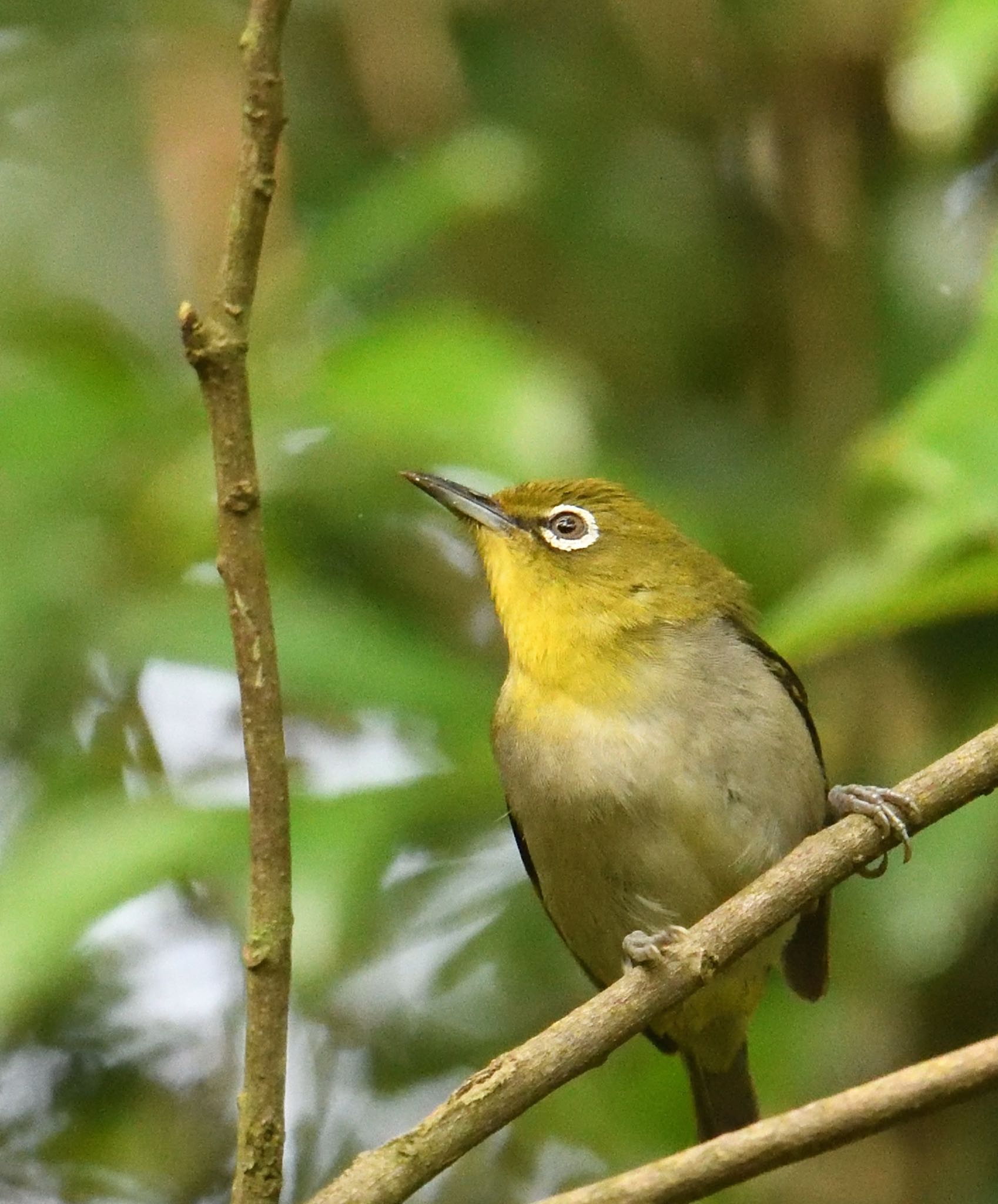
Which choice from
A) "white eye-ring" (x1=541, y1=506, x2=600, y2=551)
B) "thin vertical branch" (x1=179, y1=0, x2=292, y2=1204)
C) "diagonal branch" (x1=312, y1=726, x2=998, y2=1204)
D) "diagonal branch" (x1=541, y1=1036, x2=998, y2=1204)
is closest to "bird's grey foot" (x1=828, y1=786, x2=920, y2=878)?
"diagonal branch" (x1=312, y1=726, x2=998, y2=1204)

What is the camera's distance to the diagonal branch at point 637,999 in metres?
2.85

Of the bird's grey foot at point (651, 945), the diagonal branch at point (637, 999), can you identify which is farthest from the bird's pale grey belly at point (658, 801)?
the diagonal branch at point (637, 999)

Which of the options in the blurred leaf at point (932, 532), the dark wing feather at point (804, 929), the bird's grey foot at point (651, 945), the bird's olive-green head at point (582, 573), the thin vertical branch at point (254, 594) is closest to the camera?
the thin vertical branch at point (254, 594)

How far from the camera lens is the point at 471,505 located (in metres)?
4.84

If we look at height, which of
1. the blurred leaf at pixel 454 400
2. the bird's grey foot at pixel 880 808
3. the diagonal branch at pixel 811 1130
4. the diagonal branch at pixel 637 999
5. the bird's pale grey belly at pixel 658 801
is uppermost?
the blurred leaf at pixel 454 400

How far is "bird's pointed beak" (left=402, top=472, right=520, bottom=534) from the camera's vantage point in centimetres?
473

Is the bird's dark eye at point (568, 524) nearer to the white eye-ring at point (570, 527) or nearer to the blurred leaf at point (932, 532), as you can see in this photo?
the white eye-ring at point (570, 527)

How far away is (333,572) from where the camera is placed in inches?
225

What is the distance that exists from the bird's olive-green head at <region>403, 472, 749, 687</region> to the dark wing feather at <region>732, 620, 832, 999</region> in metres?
0.17

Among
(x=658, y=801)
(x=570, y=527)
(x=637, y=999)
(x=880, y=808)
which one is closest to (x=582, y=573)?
(x=570, y=527)

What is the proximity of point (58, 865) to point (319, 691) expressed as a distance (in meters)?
0.79

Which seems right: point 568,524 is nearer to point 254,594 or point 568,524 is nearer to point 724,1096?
point 724,1096

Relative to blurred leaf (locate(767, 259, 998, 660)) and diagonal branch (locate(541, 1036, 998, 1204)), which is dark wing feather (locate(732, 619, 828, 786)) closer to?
blurred leaf (locate(767, 259, 998, 660))

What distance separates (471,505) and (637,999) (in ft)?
6.51
